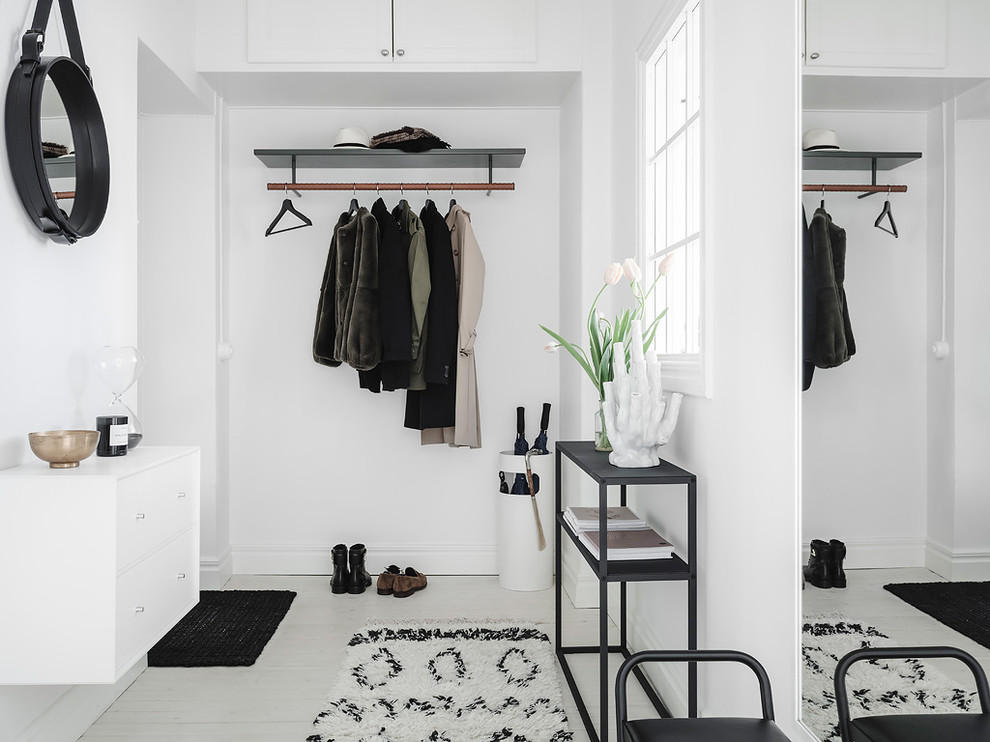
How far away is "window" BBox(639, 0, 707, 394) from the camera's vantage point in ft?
6.75

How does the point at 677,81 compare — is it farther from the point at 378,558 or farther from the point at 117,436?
the point at 378,558

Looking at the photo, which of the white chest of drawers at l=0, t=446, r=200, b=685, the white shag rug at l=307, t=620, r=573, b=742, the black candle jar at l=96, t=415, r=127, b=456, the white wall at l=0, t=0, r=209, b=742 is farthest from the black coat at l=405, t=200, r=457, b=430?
the white chest of drawers at l=0, t=446, r=200, b=685

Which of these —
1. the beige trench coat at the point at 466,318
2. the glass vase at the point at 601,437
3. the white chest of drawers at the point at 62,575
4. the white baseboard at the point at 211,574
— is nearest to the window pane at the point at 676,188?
the glass vase at the point at 601,437

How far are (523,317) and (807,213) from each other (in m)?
2.34

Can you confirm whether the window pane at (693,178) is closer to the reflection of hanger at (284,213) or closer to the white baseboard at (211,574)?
the reflection of hanger at (284,213)

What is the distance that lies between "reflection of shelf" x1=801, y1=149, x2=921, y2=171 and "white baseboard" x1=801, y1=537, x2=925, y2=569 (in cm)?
58

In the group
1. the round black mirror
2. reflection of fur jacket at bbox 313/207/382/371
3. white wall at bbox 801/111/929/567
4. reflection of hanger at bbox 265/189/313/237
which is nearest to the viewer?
white wall at bbox 801/111/929/567

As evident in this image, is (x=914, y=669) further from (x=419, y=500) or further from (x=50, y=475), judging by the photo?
(x=419, y=500)

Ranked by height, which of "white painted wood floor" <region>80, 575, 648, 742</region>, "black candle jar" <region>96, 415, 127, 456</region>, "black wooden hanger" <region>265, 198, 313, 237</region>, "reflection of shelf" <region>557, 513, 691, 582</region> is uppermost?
"black wooden hanger" <region>265, 198, 313, 237</region>

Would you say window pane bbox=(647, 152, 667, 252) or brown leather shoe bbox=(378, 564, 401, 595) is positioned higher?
window pane bbox=(647, 152, 667, 252)

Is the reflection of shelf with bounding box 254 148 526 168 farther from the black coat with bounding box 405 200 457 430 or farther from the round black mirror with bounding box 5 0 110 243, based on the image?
the round black mirror with bounding box 5 0 110 243

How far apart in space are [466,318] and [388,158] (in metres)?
0.81

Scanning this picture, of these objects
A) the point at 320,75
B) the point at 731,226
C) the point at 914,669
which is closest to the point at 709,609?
the point at 914,669

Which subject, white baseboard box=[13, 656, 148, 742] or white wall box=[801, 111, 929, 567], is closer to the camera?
white wall box=[801, 111, 929, 567]
